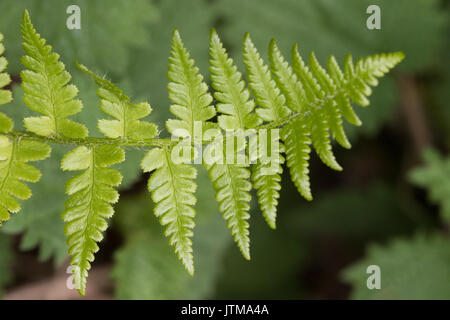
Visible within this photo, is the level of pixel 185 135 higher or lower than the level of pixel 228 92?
lower

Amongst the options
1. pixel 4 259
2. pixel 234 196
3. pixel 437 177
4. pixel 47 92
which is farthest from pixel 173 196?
pixel 437 177

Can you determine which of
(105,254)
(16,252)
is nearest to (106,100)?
(105,254)

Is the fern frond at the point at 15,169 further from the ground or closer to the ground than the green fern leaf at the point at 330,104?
closer to the ground

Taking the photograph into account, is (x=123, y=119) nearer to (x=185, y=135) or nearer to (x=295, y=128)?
(x=185, y=135)

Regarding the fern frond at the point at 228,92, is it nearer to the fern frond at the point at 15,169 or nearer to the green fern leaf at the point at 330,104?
the green fern leaf at the point at 330,104

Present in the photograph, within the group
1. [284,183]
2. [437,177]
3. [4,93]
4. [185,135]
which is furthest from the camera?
[284,183]

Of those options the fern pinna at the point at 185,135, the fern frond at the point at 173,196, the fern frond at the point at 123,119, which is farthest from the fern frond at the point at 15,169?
the fern frond at the point at 173,196
